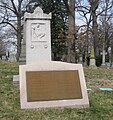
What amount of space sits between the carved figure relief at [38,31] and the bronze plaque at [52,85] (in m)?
3.52

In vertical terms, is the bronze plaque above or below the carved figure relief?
below

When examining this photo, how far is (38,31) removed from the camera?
9.54 m

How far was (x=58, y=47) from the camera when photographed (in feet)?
96.7

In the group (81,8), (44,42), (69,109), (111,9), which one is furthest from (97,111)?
(111,9)

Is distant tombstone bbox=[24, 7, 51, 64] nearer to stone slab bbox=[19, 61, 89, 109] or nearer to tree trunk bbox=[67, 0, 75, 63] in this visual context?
stone slab bbox=[19, 61, 89, 109]

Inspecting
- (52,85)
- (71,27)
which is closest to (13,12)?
(71,27)

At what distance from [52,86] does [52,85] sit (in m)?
0.02

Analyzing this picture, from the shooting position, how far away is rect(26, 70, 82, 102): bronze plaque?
5895 millimetres

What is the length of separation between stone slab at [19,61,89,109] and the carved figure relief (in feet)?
11.1

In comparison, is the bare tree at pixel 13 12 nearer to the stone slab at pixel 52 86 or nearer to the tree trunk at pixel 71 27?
the tree trunk at pixel 71 27

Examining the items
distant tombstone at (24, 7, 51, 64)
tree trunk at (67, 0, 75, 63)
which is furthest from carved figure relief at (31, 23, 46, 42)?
tree trunk at (67, 0, 75, 63)

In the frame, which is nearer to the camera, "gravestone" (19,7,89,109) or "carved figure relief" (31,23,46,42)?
"gravestone" (19,7,89,109)

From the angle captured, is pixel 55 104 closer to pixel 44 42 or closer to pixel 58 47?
pixel 44 42

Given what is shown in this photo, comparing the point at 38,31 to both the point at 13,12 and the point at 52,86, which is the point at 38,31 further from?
the point at 13,12
